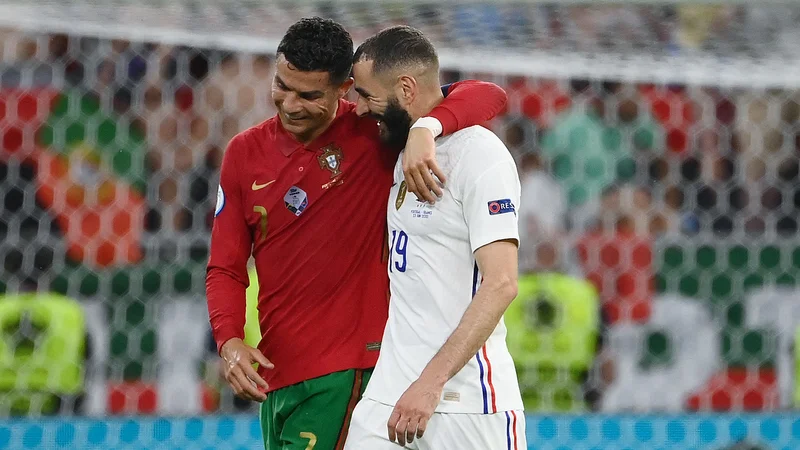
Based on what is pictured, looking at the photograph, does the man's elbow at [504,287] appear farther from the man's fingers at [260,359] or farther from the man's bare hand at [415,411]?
the man's fingers at [260,359]

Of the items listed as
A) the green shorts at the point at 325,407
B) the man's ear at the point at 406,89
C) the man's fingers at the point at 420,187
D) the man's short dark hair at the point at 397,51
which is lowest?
the green shorts at the point at 325,407

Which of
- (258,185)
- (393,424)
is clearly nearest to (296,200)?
(258,185)

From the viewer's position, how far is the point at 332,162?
7.66 feet

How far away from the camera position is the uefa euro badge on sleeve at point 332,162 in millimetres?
2322

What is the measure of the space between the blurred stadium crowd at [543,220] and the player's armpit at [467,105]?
1795 millimetres

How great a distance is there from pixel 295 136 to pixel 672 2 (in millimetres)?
1285

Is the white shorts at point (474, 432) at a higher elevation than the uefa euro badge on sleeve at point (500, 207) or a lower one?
lower

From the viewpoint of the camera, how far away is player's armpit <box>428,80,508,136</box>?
2.09 meters

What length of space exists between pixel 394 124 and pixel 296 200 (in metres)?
0.31

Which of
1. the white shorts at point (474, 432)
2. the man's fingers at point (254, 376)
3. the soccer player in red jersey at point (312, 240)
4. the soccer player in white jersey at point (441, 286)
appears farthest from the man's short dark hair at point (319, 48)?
the white shorts at point (474, 432)

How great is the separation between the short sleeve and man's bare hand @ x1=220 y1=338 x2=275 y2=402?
1.71ft

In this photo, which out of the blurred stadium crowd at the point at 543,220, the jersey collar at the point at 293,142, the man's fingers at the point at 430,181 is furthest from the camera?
the blurred stadium crowd at the point at 543,220

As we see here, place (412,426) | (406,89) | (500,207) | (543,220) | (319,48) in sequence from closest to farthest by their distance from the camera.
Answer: (412,426)
(500,207)
(406,89)
(319,48)
(543,220)

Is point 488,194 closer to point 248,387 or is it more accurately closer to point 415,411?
point 415,411
